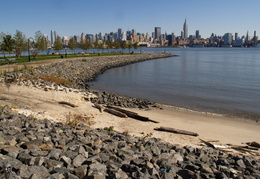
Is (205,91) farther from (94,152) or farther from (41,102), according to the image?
(94,152)

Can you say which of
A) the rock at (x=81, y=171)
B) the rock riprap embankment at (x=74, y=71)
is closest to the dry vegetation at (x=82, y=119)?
the rock at (x=81, y=171)

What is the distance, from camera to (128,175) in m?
5.62

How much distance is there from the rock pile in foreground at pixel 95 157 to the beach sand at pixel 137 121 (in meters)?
2.33

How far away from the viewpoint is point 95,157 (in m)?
6.23

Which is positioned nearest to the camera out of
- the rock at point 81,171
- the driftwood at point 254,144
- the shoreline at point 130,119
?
the rock at point 81,171

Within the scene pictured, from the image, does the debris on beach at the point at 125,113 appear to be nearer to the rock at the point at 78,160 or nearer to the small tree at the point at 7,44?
the rock at the point at 78,160

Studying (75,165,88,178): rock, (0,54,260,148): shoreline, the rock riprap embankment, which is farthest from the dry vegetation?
the rock riprap embankment

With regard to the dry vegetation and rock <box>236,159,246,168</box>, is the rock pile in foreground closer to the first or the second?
rock <box>236,159,246,168</box>

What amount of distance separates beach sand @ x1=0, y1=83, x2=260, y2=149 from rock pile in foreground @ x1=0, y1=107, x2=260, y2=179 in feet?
7.65

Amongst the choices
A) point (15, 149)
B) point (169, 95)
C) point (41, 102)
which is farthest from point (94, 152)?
point (169, 95)

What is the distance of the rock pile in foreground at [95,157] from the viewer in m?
5.32

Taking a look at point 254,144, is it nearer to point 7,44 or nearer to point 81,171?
point 81,171

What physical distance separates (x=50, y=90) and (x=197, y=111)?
36.3ft

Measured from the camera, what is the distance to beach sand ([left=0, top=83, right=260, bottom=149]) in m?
11.0
